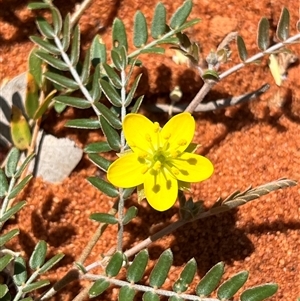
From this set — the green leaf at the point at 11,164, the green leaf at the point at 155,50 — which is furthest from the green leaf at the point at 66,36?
the green leaf at the point at 11,164

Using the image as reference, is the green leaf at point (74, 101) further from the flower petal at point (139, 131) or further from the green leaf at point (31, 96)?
the flower petal at point (139, 131)

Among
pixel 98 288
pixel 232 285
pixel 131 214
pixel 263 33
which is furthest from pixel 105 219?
pixel 263 33

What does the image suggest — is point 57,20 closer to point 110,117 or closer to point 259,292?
point 110,117

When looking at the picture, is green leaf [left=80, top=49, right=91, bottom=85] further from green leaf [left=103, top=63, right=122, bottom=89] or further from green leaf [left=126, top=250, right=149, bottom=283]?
green leaf [left=126, top=250, right=149, bottom=283]

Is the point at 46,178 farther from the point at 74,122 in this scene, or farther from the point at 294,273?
the point at 294,273

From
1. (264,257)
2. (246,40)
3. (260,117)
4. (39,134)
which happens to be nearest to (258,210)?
(264,257)

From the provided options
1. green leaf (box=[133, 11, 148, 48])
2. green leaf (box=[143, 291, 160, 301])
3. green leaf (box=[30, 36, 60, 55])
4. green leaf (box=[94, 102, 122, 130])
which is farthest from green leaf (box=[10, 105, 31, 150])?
green leaf (box=[143, 291, 160, 301])
